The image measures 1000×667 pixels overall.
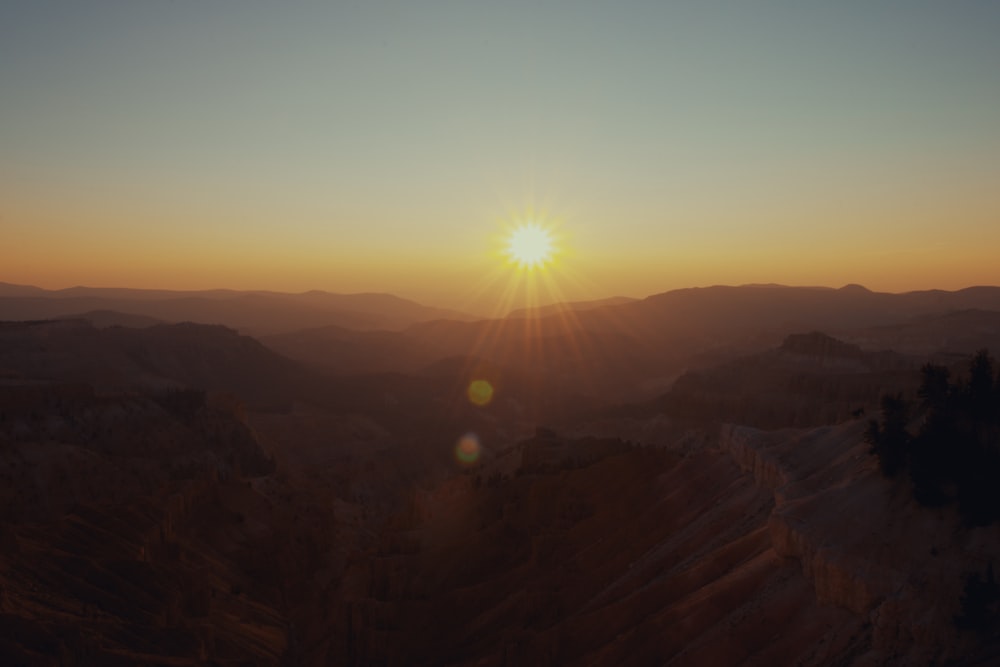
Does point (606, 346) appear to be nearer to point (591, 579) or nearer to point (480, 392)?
point (480, 392)

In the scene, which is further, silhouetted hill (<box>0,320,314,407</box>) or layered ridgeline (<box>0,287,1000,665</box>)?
silhouetted hill (<box>0,320,314,407</box>)

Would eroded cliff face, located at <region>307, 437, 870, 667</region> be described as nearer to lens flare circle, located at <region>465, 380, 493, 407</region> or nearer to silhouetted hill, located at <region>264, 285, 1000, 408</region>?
lens flare circle, located at <region>465, 380, 493, 407</region>

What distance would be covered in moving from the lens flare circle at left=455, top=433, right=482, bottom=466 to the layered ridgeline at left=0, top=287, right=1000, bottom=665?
63cm

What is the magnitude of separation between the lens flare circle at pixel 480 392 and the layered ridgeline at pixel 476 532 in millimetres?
16529

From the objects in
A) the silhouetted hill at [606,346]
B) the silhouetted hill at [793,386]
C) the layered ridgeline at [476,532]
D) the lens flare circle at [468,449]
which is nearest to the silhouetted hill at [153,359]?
the layered ridgeline at [476,532]

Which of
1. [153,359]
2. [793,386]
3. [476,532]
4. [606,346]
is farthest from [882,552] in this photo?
[606,346]

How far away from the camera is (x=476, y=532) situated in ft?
138

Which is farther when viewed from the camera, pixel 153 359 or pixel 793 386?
pixel 153 359

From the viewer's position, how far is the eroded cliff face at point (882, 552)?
1552 cm

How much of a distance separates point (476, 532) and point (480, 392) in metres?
75.9

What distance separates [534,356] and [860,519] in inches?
5654

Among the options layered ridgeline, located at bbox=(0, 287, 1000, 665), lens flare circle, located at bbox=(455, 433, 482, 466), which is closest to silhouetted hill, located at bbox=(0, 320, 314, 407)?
layered ridgeline, located at bbox=(0, 287, 1000, 665)

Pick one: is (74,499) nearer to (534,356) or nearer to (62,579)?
(62,579)

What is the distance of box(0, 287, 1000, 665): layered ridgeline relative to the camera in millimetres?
18578
